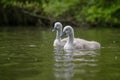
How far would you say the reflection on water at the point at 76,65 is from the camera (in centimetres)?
1190

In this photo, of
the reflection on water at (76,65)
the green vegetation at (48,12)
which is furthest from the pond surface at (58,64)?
the green vegetation at (48,12)

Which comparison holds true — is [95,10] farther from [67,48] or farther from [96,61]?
[96,61]

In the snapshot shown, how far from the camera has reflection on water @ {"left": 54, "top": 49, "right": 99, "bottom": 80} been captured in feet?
39.0

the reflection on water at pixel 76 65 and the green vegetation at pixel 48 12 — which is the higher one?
the green vegetation at pixel 48 12

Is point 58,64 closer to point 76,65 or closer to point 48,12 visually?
point 76,65

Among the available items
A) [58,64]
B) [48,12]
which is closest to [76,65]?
[58,64]

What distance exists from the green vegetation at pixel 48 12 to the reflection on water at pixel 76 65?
26.9 meters

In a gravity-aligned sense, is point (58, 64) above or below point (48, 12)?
below

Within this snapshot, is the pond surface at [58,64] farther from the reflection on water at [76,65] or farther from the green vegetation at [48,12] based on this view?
the green vegetation at [48,12]

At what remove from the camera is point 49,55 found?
54.4ft

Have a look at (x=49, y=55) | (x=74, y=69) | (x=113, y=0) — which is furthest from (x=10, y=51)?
(x=113, y=0)

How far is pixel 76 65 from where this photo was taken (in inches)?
543

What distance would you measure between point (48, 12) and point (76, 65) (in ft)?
117

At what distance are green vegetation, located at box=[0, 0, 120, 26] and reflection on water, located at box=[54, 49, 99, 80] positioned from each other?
2690 cm
